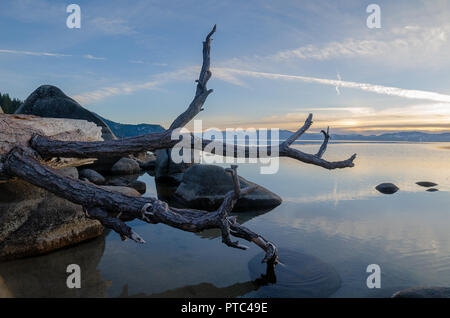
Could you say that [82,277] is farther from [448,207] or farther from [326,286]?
[448,207]

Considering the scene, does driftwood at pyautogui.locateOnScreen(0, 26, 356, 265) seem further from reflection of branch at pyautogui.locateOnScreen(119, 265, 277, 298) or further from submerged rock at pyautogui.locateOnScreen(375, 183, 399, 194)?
Answer: submerged rock at pyautogui.locateOnScreen(375, 183, 399, 194)

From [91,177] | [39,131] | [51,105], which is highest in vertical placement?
[51,105]

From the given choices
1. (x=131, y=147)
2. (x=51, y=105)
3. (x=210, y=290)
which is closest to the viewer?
(x=210, y=290)

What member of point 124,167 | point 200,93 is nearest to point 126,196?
point 200,93

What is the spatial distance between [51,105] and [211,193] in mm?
9864

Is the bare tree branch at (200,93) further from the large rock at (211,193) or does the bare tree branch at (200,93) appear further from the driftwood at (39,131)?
the large rock at (211,193)

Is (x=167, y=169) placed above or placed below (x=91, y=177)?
above

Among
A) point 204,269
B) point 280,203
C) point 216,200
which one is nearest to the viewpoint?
point 204,269

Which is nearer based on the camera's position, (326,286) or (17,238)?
(326,286)

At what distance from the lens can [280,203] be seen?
10445 mm

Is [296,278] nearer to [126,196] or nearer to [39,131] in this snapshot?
[126,196]

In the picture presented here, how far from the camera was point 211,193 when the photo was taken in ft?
31.6
